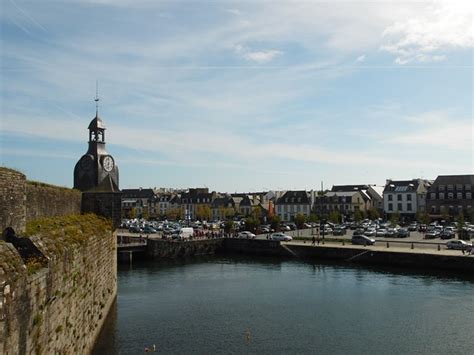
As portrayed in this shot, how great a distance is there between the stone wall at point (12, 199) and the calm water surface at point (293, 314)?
847 cm

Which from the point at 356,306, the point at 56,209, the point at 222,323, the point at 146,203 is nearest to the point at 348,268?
the point at 356,306

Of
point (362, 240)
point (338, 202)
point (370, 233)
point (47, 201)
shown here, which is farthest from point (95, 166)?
point (338, 202)

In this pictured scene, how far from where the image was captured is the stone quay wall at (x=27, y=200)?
13.1 m

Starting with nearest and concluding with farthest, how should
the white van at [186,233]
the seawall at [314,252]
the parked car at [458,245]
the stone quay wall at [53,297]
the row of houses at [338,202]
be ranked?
the stone quay wall at [53,297]
the seawall at [314,252]
the parked car at [458,245]
the white van at [186,233]
the row of houses at [338,202]

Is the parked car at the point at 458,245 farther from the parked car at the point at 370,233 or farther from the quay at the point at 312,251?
the parked car at the point at 370,233

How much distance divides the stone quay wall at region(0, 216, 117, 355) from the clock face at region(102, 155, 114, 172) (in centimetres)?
903

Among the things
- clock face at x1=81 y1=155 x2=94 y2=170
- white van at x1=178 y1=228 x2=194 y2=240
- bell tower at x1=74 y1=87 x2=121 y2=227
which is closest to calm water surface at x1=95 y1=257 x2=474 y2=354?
bell tower at x1=74 y1=87 x2=121 y2=227

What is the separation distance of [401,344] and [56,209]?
54.4ft

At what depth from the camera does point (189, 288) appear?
1367 inches

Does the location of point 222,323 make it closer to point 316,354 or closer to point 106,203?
point 316,354

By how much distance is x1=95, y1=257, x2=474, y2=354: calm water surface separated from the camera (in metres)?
21.1

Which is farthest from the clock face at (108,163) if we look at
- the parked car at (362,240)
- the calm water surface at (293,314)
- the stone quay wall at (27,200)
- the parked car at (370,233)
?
the parked car at (370,233)

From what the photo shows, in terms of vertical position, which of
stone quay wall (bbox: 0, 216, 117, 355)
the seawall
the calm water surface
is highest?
stone quay wall (bbox: 0, 216, 117, 355)

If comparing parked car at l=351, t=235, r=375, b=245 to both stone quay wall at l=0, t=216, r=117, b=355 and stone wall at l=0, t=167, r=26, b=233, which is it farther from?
stone wall at l=0, t=167, r=26, b=233
